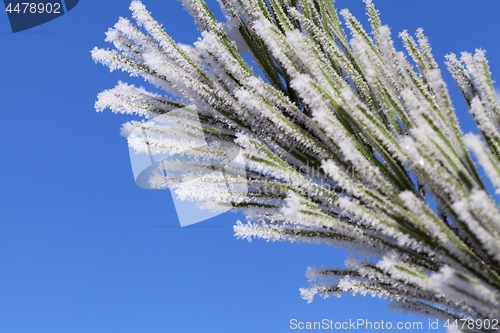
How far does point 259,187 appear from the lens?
1.17 m

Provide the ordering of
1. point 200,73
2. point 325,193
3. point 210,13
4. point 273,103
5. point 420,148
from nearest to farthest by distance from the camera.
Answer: point 420,148
point 325,193
point 273,103
point 200,73
point 210,13

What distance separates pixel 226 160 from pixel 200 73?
1.00 feet

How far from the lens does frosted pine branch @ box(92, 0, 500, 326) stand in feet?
2.90

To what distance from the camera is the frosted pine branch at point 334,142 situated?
34.8 inches

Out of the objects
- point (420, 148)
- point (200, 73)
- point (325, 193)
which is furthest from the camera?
point (200, 73)

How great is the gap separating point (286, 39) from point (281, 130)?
0.28 metres

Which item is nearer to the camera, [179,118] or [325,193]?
[325,193]

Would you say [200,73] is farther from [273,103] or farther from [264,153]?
[264,153]

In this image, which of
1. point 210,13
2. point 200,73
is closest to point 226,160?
point 200,73

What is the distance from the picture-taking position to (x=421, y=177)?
938 millimetres

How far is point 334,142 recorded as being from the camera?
1.08 metres

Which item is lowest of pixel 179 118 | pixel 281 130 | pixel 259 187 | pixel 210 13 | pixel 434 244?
pixel 434 244

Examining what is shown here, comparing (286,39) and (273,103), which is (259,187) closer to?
(273,103)

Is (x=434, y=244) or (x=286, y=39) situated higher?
(x=286, y=39)
